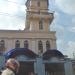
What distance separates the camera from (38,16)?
49.9m

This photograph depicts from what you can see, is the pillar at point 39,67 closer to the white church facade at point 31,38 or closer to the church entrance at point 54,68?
the church entrance at point 54,68

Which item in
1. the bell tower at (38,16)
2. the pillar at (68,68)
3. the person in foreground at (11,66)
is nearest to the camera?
the person in foreground at (11,66)

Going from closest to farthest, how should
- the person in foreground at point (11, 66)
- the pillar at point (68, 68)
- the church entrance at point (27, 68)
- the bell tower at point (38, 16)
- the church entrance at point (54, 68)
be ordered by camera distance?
the person in foreground at point (11, 66), the church entrance at point (27, 68), the pillar at point (68, 68), the church entrance at point (54, 68), the bell tower at point (38, 16)

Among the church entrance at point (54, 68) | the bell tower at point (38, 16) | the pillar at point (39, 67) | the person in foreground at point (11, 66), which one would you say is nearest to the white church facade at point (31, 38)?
the bell tower at point (38, 16)

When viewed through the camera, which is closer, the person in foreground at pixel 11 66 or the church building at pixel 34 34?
the person in foreground at pixel 11 66

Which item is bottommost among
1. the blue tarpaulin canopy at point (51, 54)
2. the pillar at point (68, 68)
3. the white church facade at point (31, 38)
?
the pillar at point (68, 68)

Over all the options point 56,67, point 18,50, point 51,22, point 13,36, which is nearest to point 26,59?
point 18,50

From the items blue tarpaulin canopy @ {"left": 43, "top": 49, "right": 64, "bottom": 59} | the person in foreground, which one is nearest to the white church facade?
blue tarpaulin canopy @ {"left": 43, "top": 49, "right": 64, "bottom": 59}

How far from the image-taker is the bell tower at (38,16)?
49.8 metres

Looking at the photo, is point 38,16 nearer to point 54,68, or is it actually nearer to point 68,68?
point 54,68

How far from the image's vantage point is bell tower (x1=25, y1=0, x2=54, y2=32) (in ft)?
163

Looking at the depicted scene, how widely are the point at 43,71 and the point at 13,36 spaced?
111 ft

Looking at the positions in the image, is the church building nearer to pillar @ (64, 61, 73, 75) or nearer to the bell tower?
the bell tower

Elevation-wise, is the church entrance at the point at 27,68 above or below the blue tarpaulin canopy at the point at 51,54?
below
